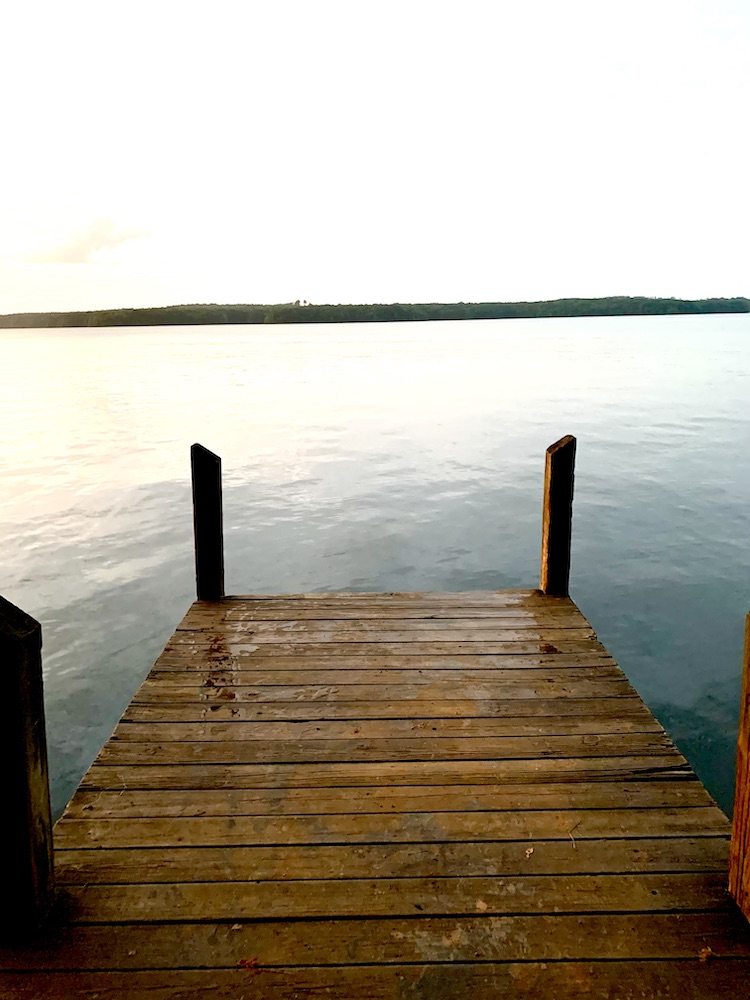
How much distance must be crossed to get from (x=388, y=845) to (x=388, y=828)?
4.1 inches

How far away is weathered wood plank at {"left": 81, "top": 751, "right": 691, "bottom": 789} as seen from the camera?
10.6ft

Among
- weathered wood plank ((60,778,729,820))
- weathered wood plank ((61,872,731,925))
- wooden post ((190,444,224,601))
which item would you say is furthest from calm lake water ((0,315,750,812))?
weathered wood plank ((61,872,731,925))

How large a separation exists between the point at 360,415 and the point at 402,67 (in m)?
17.4

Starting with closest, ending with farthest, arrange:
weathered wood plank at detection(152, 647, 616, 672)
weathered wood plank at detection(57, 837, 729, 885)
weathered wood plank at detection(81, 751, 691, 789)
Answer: weathered wood plank at detection(57, 837, 729, 885)
weathered wood plank at detection(81, 751, 691, 789)
weathered wood plank at detection(152, 647, 616, 672)

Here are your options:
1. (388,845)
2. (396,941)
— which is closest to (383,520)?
(388,845)

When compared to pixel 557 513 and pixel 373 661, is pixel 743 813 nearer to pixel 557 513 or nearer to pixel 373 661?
pixel 373 661

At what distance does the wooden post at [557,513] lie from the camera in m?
5.61

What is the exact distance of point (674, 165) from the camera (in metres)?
54.4

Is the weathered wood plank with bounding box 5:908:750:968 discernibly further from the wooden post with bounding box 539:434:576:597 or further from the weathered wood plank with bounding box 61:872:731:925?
the wooden post with bounding box 539:434:576:597

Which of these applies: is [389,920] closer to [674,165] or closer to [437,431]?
[437,431]

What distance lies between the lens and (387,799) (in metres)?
3.10

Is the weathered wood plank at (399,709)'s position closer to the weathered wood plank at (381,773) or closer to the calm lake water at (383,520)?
the weathered wood plank at (381,773)

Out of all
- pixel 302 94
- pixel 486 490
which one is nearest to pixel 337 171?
pixel 302 94

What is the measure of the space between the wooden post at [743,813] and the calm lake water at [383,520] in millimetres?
3959
